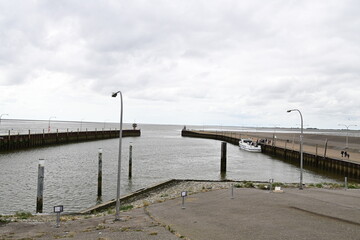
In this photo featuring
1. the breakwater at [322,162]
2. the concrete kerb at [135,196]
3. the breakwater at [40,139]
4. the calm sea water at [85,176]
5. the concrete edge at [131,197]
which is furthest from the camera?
the breakwater at [40,139]

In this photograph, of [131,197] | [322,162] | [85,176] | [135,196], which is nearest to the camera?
[131,197]

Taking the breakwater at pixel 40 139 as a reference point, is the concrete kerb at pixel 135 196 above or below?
below

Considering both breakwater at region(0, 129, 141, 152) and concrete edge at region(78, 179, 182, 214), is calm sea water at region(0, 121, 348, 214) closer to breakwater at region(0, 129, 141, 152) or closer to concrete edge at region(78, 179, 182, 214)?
concrete edge at region(78, 179, 182, 214)

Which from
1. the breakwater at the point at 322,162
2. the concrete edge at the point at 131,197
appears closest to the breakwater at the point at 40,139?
the concrete edge at the point at 131,197

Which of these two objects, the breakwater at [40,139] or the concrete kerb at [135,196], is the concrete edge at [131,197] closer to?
the concrete kerb at [135,196]

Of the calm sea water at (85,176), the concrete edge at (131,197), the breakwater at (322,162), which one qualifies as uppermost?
the breakwater at (322,162)

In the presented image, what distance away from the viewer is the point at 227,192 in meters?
21.8

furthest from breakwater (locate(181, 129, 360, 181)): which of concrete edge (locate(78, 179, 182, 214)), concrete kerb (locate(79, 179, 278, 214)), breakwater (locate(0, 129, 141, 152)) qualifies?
breakwater (locate(0, 129, 141, 152))

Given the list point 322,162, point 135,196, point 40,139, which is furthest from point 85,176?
point 40,139

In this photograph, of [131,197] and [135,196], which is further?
[135,196]

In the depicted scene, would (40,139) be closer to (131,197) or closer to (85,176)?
(85,176)

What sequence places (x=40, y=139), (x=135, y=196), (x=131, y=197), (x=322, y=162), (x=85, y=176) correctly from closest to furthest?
(x=131, y=197) → (x=135, y=196) → (x=85, y=176) → (x=322, y=162) → (x=40, y=139)

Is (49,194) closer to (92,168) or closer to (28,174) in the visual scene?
(28,174)

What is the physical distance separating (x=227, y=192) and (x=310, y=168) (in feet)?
93.3
